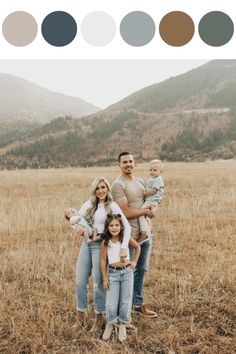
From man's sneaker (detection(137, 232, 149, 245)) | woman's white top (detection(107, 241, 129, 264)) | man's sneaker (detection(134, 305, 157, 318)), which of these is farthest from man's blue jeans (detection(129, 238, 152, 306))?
woman's white top (detection(107, 241, 129, 264))

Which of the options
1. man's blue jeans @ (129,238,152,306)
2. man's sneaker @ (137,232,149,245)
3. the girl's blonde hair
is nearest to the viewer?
the girl's blonde hair

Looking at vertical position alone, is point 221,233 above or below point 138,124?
below

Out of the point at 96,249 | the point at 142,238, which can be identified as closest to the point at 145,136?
the point at 142,238

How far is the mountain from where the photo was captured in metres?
74.4

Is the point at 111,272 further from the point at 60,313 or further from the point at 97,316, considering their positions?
the point at 60,313

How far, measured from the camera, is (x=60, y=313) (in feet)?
17.8

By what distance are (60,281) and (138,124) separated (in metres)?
85.6

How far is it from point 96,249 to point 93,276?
301 millimetres

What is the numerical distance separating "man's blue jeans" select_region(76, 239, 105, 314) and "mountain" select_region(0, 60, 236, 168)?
187 feet

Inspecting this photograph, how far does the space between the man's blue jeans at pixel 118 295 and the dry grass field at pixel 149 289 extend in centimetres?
26

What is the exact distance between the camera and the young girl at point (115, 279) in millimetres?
4684

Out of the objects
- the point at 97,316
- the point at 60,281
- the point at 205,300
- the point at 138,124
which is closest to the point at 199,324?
the point at 205,300

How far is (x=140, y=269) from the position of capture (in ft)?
17.4

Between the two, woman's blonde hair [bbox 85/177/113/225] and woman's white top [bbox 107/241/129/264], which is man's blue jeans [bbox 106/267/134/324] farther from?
woman's blonde hair [bbox 85/177/113/225]
